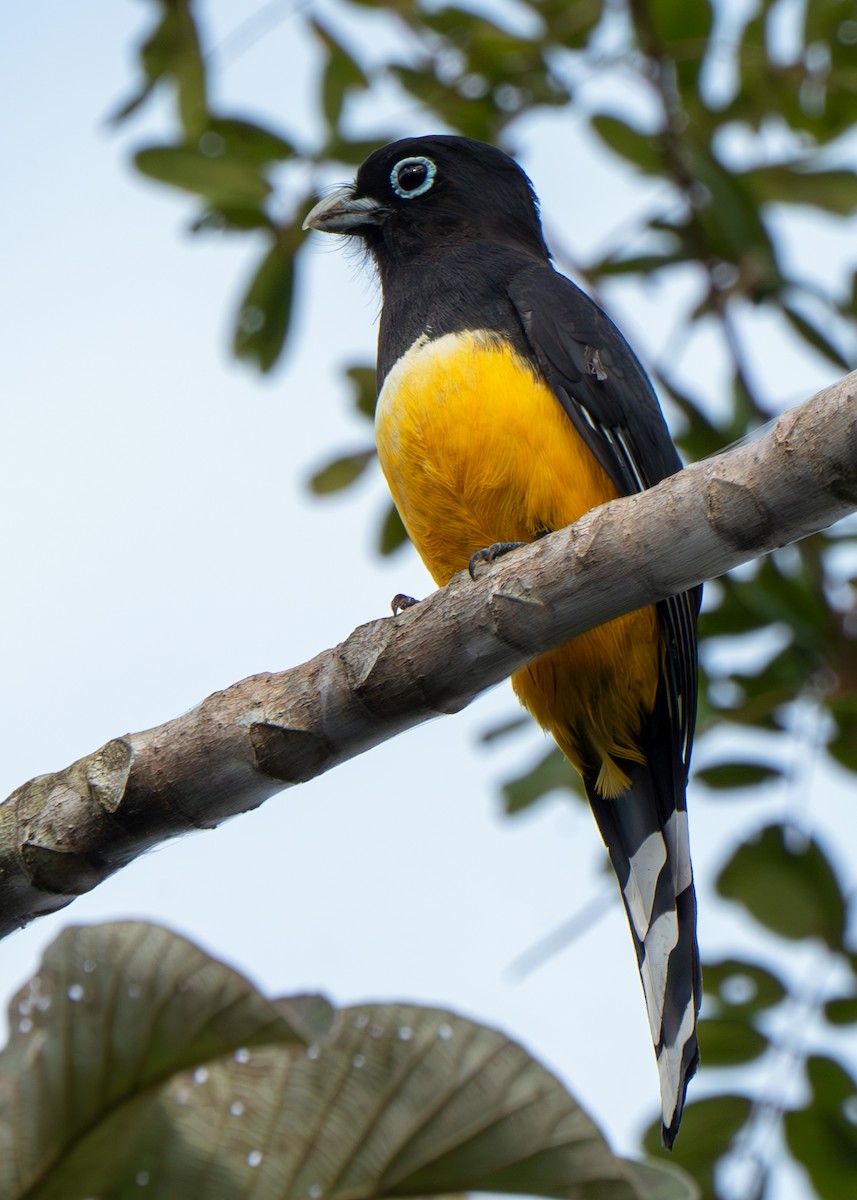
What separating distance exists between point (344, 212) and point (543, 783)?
1.64 metres

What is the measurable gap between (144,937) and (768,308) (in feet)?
7.59

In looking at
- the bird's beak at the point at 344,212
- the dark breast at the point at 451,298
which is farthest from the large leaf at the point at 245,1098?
the bird's beak at the point at 344,212

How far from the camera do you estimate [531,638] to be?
213 centimetres

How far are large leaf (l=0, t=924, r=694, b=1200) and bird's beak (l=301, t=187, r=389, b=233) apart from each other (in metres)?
2.38

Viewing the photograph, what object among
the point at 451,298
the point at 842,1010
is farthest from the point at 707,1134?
the point at 451,298

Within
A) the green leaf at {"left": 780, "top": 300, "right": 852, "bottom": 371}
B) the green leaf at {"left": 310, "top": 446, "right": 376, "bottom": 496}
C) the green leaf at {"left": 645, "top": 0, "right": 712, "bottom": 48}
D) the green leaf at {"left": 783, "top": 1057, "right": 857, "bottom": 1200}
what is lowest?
the green leaf at {"left": 783, "top": 1057, "right": 857, "bottom": 1200}

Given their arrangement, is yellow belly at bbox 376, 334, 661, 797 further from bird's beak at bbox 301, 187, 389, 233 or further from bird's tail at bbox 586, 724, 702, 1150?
bird's beak at bbox 301, 187, 389, 233

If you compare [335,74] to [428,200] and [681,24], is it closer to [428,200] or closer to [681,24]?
[428,200]

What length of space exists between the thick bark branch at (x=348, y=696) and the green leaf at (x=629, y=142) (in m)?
2.10

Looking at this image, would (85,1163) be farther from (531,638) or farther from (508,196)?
(508,196)

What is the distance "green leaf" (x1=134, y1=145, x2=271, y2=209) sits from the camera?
148 inches

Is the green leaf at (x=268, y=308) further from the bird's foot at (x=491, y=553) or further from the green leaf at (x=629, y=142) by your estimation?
the bird's foot at (x=491, y=553)

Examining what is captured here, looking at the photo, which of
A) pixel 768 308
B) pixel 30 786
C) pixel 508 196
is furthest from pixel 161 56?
pixel 30 786

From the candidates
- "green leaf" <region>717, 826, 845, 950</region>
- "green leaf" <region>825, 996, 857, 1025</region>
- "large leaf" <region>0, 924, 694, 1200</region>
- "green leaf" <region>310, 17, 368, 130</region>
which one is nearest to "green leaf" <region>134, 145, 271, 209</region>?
"green leaf" <region>310, 17, 368, 130</region>
